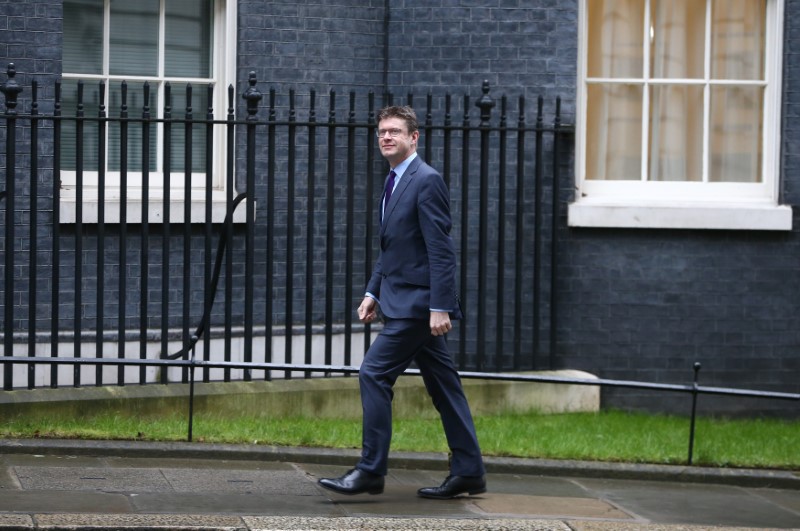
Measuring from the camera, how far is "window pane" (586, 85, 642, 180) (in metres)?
10.4

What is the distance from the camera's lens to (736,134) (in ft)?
34.4

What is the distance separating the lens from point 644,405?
33.7 feet

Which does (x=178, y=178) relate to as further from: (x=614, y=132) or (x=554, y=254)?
(x=614, y=132)

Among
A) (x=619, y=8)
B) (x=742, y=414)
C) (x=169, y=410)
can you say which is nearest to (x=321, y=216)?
(x=169, y=410)

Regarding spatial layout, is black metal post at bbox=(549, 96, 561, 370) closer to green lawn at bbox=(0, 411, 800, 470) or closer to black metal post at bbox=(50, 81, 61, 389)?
green lawn at bbox=(0, 411, 800, 470)

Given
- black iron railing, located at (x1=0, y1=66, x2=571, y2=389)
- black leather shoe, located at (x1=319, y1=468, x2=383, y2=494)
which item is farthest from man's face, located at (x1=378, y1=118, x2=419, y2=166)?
black iron railing, located at (x1=0, y1=66, x2=571, y2=389)

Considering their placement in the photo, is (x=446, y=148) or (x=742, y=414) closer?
(x=446, y=148)

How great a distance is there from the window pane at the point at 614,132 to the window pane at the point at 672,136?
0.36ft

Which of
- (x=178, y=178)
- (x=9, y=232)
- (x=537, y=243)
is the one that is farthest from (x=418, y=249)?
(x=178, y=178)

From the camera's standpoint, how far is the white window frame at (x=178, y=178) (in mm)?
9379

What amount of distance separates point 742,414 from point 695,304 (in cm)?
88

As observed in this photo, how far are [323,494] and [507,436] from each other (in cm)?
198

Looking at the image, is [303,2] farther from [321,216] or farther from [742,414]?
→ [742,414]

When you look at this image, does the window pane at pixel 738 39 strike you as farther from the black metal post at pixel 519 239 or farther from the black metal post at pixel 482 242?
the black metal post at pixel 482 242
